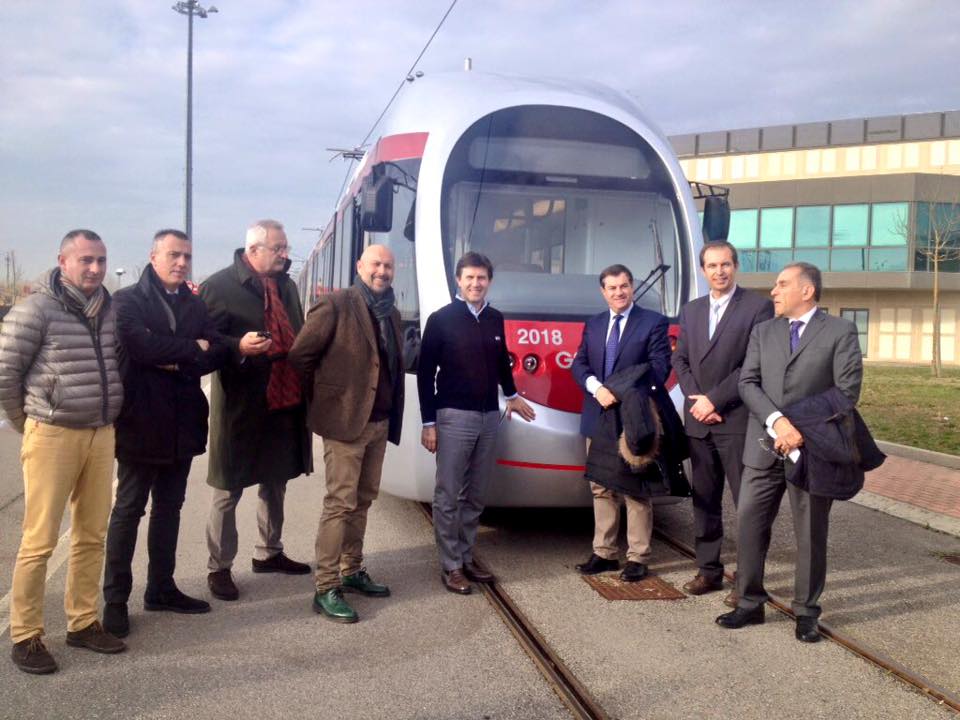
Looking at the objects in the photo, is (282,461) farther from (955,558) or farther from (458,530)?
(955,558)

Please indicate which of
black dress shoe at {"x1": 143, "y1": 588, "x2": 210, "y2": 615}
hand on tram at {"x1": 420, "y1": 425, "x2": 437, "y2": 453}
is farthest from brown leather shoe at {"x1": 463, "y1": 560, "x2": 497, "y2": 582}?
black dress shoe at {"x1": 143, "y1": 588, "x2": 210, "y2": 615}

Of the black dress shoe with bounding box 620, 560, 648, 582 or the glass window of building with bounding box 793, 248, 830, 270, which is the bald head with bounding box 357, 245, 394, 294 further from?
the glass window of building with bounding box 793, 248, 830, 270

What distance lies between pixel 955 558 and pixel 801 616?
2439 mm

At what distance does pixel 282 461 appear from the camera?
5.18 m

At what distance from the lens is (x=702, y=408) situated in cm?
503

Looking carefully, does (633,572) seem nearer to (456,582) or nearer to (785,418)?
(456,582)

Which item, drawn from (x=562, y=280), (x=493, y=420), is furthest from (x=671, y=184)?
(x=493, y=420)

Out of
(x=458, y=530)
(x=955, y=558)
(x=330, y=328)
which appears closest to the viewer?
(x=330, y=328)

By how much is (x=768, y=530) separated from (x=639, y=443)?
32.7 inches

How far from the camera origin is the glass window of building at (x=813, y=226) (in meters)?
35.6

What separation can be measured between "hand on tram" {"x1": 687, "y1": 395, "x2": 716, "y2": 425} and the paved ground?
3.34 feet

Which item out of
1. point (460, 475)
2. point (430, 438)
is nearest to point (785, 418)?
point (460, 475)

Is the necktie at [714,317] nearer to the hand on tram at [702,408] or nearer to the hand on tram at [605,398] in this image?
the hand on tram at [702,408]

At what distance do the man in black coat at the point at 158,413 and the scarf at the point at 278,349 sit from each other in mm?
356
